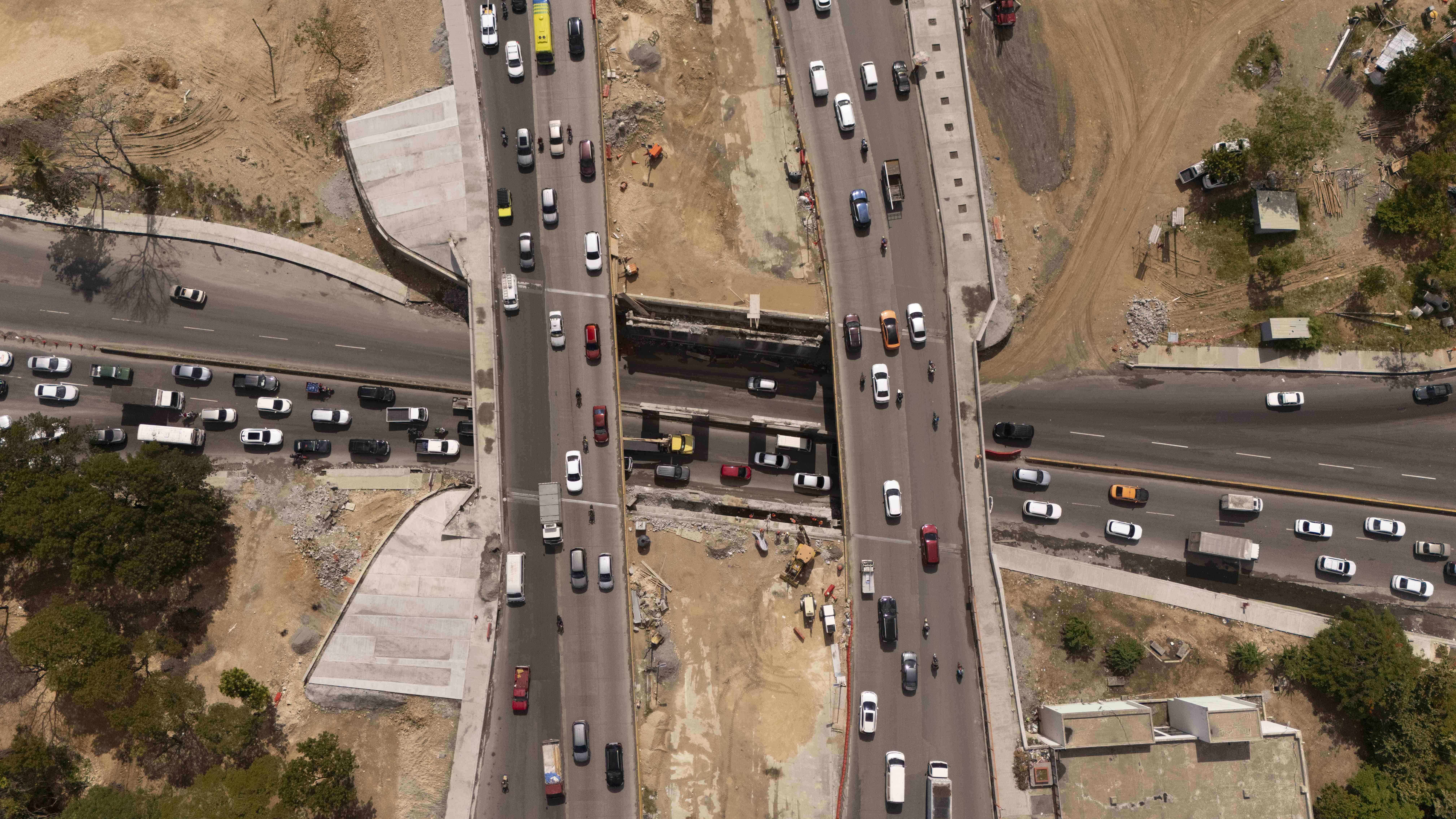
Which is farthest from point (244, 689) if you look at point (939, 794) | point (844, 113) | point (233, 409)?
point (844, 113)

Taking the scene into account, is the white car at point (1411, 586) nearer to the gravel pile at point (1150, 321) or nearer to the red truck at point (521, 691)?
the gravel pile at point (1150, 321)

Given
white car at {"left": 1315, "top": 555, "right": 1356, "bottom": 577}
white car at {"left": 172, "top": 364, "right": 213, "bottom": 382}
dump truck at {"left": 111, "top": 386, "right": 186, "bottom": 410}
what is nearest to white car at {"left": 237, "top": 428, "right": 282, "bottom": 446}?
white car at {"left": 172, "top": 364, "right": 213, "bottom": 382}

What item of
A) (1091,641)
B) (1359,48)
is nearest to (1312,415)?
(1091,641)

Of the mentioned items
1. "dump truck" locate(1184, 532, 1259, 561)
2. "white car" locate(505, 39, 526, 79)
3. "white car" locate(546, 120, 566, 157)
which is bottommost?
"dump truck" locate(1184, 532, 1259, 561)

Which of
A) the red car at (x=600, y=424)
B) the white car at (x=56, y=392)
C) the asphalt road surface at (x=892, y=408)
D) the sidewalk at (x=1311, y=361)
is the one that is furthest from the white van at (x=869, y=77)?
the white car at (x=56, y=392)

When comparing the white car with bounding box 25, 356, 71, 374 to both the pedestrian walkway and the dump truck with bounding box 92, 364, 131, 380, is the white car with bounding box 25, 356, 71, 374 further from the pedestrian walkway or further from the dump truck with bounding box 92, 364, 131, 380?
the pedestrian walkway

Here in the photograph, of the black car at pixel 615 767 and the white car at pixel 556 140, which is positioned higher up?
the white car at pixel 556 140
